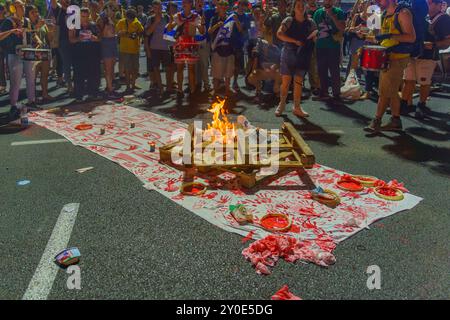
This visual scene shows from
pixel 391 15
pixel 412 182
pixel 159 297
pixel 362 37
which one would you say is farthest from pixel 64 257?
pixel 362 37

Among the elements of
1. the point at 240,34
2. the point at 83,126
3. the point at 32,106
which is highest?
the point at 240,34

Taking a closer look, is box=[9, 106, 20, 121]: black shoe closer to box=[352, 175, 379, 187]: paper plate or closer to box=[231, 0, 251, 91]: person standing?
box=[231, 0, 251, 91]: person standing

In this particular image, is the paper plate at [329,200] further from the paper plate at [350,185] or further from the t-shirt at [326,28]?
the t-shirt at [326,28]

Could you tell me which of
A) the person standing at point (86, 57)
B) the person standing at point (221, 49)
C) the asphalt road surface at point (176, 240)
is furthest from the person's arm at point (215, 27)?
the asphalt road surface at point (176, 240)

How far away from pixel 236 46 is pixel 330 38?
87.4 inches

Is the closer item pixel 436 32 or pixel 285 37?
pixel 285 37

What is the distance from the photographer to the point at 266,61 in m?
9.02

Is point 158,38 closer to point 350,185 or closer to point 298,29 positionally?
point 298,29

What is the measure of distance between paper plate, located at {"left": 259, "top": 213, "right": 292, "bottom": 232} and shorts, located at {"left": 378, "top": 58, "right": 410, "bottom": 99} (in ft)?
11.9

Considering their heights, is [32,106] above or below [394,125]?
below

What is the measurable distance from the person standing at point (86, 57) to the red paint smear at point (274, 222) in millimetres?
7068

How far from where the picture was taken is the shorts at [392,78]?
6052 mm

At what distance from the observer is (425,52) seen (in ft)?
23.7

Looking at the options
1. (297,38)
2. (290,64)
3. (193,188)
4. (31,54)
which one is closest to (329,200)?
(193,188)
